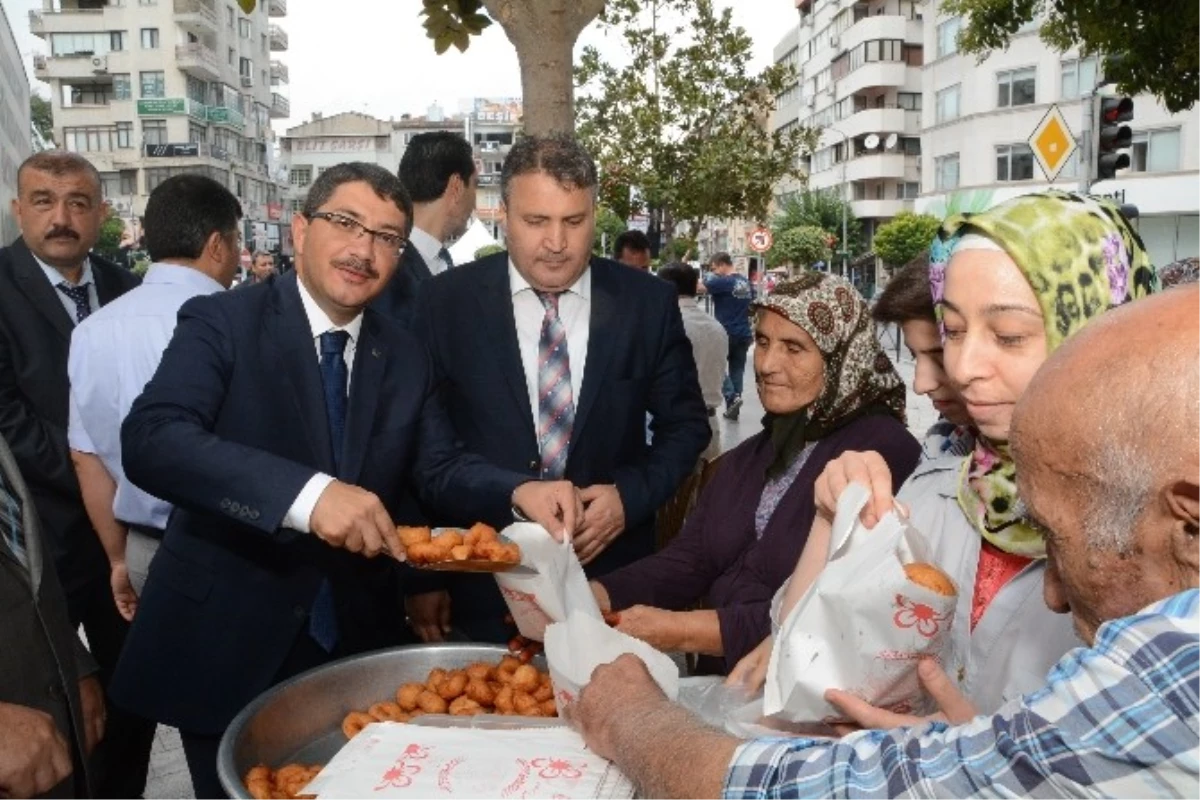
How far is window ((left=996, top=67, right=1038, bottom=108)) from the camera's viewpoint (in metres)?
37.6

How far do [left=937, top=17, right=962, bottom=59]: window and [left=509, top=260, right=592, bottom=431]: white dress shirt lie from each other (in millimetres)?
41909

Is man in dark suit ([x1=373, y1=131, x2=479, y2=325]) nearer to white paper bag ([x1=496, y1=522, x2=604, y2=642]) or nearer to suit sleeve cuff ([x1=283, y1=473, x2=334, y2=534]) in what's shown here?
suit sleeve cuff ([x1=283, y1=473, x2=334, y2=534])

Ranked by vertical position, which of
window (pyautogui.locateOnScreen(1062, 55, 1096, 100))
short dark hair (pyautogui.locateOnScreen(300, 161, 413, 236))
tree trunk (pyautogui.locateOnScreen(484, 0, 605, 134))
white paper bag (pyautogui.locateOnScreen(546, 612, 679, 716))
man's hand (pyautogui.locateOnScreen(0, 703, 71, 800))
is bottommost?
man's hand (pyautogui.locateOnScreen(0, 703, 71, 800))

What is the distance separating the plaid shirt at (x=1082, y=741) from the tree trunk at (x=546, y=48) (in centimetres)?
331

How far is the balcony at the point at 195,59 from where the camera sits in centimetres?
6569

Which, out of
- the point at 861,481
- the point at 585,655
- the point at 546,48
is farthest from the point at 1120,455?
the point at 546,48

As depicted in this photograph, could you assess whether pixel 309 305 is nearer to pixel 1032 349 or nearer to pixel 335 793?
pixel 335 793

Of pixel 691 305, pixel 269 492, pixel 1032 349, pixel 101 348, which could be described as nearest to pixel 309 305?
pixel 269 492

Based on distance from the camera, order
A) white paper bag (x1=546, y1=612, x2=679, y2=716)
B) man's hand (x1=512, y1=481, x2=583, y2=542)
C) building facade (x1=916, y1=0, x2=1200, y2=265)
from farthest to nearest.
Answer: building facade (x1=916, y1=0, x2=1200, y2=265) → man's hand (x1=512, y1=481, x2=583, y2=542) → white paper bag (x1=546, y1=612, x2=679, y2=716)

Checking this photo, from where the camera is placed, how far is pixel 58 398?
398cm

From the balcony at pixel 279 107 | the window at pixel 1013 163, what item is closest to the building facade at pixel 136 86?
the balcony at pixel 279 107

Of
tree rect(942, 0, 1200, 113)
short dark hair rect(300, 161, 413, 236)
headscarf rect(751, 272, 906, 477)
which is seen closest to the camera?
short dark hair rect(300, 161, 413, 236)

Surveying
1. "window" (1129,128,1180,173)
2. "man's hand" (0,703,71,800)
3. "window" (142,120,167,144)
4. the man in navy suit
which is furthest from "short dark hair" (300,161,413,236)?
"window" (142,120,167,144)

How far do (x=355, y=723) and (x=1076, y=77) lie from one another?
3986cm
